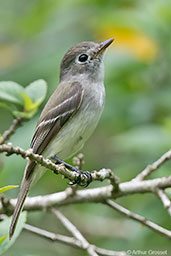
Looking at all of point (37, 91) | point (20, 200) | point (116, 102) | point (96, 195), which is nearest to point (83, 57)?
point (116, 102)

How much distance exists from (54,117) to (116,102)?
97 centimetres

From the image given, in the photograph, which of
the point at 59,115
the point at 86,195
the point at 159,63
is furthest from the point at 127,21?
the point at 86,195

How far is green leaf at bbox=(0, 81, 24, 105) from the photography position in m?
3.78

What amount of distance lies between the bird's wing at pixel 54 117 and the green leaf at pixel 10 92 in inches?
17.4

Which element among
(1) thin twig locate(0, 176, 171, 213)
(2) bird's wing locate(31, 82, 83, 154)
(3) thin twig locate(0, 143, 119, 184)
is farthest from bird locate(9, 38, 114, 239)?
(3) thin twig locate(0, 143, 119, 184)

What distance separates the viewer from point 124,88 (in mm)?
5191

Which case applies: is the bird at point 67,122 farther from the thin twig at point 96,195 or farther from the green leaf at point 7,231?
the green leaf at point 7,231

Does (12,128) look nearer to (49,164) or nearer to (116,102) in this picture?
(49,164)

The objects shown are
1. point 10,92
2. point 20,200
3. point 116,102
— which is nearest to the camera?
point 20,200

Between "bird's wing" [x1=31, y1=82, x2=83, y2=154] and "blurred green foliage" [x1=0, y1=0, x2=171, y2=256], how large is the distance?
1.14ft

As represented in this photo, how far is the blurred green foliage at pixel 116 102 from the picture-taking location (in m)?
4.38

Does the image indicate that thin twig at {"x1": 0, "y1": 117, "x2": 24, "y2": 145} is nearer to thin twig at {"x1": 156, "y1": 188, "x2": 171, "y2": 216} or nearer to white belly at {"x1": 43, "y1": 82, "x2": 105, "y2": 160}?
white belly at {"x1": 43, "y1": 82, "x2": 105, "y2": 160}

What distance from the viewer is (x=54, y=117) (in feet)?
14.1

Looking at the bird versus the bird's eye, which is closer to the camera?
the bird
